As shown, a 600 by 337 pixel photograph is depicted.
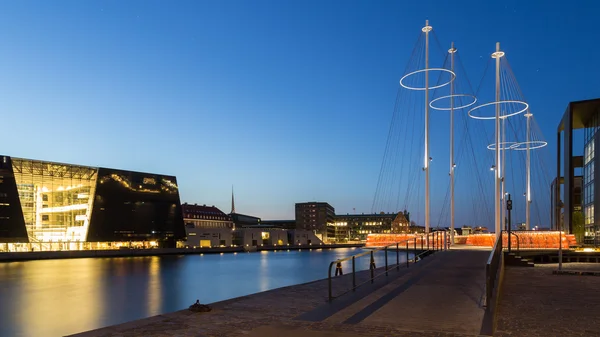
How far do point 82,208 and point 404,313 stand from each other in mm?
92945

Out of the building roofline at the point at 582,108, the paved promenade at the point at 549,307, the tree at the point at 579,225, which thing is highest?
the building roofline at the point at 582,108

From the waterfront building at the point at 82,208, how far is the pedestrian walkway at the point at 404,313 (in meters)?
80.0

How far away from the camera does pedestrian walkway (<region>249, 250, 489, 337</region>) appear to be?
8062 mm

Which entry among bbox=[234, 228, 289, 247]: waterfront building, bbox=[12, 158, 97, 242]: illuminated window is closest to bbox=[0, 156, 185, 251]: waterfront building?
bbox=[12, 158, 97, 242]: illuminated window

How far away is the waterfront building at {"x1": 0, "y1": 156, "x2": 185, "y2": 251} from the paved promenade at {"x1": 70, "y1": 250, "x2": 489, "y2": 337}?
7789cm

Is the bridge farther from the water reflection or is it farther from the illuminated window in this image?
the illuminated window

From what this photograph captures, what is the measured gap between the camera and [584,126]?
70312 millimetres

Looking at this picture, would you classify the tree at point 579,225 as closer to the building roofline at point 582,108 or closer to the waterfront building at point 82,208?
the building roofline at point 582,108

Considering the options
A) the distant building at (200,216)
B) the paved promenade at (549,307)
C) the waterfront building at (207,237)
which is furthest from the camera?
the distant building at (200,216)

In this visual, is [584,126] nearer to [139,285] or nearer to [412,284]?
[139,285]

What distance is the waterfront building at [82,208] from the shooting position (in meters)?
78.5

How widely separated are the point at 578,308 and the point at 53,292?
33541 millimetres

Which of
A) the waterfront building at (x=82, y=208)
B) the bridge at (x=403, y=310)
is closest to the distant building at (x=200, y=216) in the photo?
the waterfront building at (x=82, y=208)

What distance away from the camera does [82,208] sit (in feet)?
302
